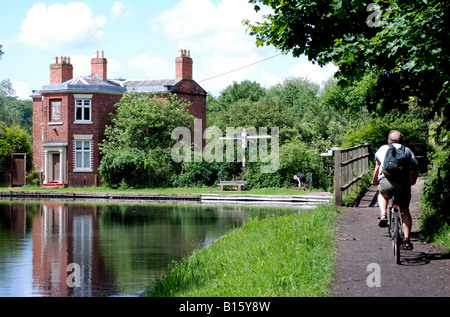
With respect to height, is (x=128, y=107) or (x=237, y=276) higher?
(x=128, y=107)

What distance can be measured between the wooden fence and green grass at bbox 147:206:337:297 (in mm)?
3974

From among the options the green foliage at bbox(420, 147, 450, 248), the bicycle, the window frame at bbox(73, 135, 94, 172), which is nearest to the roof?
the window frame at bbox(73, 135, 94, 172)

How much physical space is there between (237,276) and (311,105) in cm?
4854

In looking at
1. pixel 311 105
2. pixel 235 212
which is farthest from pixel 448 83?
pixel 311 105

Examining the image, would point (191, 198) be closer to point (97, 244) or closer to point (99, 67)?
point (97, 244)

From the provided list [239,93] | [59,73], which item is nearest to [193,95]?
[59,73]

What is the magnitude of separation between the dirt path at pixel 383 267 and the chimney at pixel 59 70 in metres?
39.1

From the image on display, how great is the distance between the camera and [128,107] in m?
43.5

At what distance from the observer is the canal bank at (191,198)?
31.4 metres

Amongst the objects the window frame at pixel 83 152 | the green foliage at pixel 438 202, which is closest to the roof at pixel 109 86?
the window frame at pixel 83 152

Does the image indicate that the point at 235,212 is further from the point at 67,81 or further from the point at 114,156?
the point at 67,81

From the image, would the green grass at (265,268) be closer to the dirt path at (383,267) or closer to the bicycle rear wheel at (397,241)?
the dirt path at (383,267)

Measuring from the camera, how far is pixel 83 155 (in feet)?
148

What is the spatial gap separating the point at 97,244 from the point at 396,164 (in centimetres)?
1035
